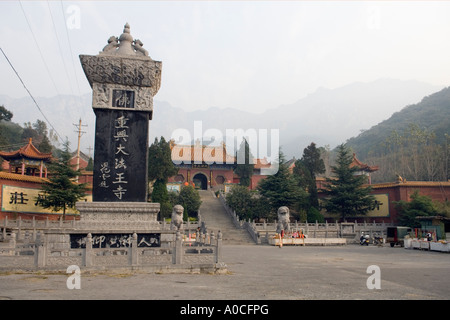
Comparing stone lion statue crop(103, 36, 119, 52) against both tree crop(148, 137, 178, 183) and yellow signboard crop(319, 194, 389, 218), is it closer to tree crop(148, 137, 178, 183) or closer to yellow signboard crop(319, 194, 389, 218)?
tree crop(148, 137, 178, 183)

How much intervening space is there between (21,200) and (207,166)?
77.6ft

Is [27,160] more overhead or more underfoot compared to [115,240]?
more overhead

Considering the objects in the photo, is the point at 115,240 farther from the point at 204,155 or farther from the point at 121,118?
the point at 204,155

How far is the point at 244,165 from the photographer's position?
136 ft

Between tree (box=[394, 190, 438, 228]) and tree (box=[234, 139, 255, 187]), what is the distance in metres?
16.5

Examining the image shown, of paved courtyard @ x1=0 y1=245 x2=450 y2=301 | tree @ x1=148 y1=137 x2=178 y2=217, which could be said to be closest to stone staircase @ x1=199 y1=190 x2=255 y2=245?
tree @ x1=148 y1=137 x2=178 y2=217

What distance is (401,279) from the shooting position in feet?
27.2

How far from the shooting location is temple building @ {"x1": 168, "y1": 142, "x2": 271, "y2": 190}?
45.0m

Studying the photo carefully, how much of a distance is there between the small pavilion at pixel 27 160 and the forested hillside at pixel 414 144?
111 ft

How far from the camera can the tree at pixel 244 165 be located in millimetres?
41375

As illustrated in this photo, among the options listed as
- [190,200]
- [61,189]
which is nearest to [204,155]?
[190,200]
